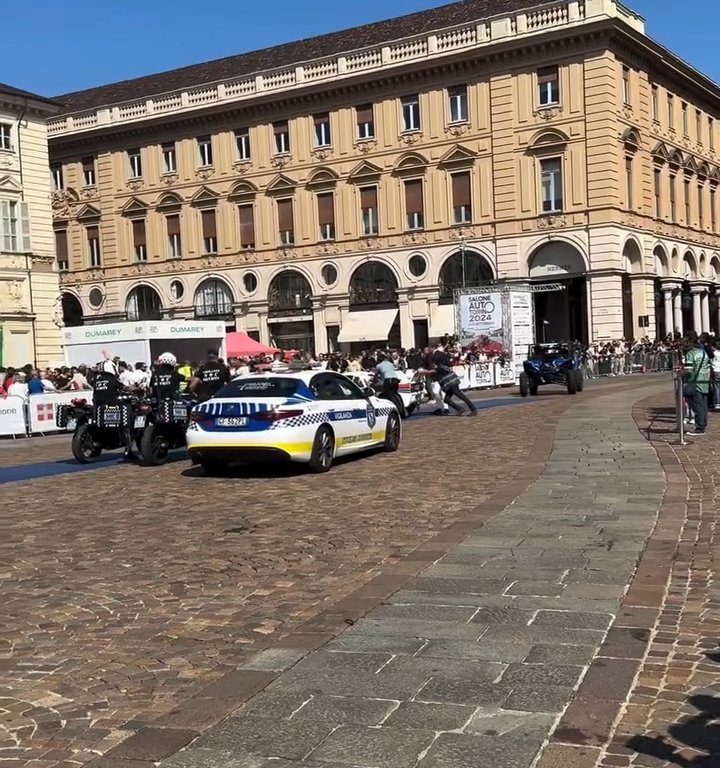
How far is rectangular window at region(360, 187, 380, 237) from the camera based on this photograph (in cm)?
5072

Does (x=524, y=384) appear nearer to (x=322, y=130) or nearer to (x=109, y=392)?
(x=109, y=392)

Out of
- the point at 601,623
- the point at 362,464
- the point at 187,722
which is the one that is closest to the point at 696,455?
the point at 362,464

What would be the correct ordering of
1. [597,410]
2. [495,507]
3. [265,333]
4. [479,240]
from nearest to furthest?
→ [495,507] → [597,410] → [479,240] → [265,333]

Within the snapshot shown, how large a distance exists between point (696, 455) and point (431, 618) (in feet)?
28.2

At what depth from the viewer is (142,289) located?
57.4 metres

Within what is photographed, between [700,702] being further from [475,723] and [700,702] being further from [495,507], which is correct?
[495,507]

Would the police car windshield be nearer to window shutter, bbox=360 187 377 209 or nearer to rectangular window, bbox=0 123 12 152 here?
rectangular window, bbox=0 123 12 152

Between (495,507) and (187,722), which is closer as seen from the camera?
(187,722)

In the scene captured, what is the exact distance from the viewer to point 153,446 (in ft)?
50.5

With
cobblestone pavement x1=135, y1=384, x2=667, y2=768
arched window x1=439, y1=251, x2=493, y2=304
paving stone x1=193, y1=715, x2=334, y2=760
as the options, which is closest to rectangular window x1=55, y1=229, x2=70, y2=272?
arched window x1=439, y1=251, x2=493, y2=304

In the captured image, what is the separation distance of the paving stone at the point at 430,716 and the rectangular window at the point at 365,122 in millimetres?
47733

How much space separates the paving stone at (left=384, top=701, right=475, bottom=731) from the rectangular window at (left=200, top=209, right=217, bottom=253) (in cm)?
5169

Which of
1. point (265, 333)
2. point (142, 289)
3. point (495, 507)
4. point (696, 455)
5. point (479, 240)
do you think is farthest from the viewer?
point (142, 289)

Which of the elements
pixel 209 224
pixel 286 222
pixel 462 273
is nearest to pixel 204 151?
pixel 209 224
